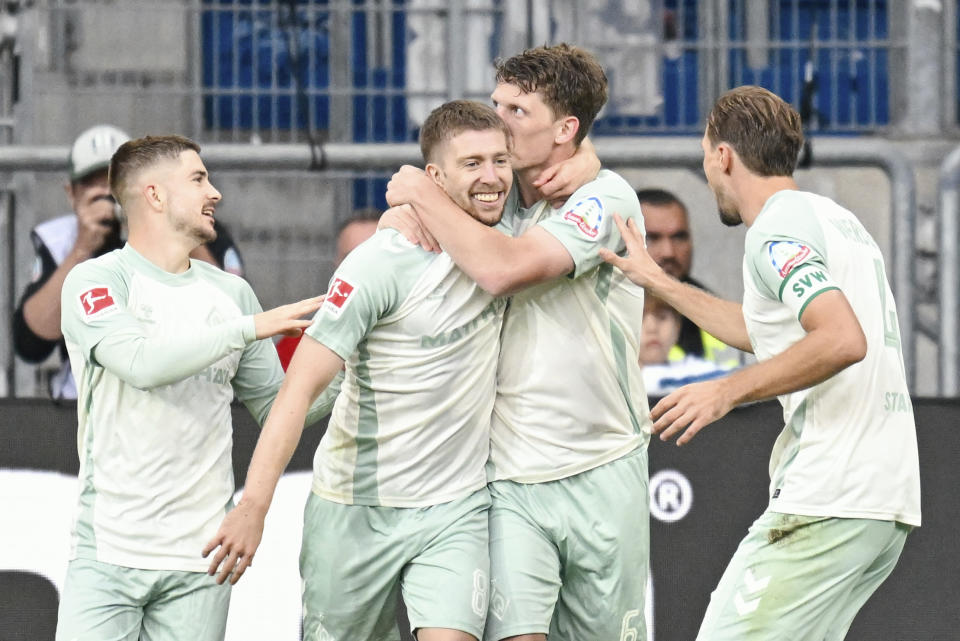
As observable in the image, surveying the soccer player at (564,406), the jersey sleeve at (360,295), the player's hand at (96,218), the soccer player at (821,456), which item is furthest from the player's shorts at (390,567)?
the player's hand at (96,218)

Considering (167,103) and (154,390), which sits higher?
(167,103)

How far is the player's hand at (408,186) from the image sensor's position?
4.33 metres

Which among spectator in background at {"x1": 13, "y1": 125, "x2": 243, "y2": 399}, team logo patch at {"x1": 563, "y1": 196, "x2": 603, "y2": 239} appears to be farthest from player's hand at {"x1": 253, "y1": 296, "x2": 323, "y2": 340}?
spectator in background at {"x1": 13, "y1": 125, "x2": 243, "y2": 399}

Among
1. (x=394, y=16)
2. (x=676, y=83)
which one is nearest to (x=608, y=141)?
(x=676, y=83)

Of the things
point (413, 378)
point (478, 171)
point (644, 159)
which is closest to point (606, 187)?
point (478, 171)

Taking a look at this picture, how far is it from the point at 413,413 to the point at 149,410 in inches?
30.5

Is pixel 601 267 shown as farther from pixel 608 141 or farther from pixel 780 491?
pixel 608 141

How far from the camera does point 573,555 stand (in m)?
4.54

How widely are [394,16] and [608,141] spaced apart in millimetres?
1385

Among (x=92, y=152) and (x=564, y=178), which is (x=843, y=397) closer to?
(x=564, y=178)

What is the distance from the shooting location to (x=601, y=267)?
15.1ft

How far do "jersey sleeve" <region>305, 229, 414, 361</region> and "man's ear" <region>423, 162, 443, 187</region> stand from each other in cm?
21

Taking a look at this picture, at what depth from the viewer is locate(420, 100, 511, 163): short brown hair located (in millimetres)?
4293

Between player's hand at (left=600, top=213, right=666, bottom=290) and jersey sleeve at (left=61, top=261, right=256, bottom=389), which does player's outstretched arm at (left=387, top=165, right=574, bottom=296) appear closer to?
player's hand at (left=600, top=213, right=666, bottom=290)
